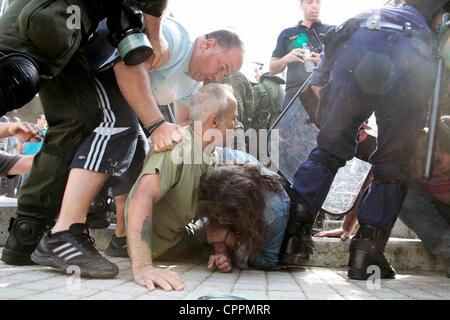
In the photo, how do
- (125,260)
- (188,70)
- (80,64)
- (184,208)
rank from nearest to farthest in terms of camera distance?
(80,64) → (184,208) → (125,260) → (188,70)

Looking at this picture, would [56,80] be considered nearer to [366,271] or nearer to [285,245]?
[285,245]

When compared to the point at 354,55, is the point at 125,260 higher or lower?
lower

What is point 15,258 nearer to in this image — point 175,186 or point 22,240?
point 22,240

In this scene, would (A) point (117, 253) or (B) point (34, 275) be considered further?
(A) point (117, 253)

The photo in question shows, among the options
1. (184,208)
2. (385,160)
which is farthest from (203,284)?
(385,160)

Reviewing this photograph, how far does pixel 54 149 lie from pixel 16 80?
0.47m

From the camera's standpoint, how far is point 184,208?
1797 mm

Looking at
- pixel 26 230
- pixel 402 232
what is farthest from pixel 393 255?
pixel 26 230

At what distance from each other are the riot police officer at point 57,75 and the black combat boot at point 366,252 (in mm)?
836

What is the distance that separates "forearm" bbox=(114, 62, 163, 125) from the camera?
157cm

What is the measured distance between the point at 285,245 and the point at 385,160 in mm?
516

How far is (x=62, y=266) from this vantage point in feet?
4.90

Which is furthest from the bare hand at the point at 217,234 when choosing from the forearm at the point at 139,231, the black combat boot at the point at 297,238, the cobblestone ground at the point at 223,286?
the forearm at the point at 139,231

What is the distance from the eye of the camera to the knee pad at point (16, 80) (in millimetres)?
Answer: 1296
